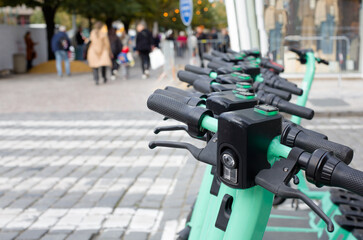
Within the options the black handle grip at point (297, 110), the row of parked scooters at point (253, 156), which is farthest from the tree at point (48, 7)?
the row of parked scooters at point (253, 156)

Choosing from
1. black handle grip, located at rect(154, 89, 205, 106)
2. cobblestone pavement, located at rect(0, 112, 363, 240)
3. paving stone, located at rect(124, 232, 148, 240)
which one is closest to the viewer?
black handle grip, located at rect(154, 89, 205, 106)

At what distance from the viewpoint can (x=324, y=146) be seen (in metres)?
1.19

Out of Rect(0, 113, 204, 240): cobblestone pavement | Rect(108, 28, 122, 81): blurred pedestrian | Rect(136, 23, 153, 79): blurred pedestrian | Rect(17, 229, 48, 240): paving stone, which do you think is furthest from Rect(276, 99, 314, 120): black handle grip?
Rect(108, 28, 122, 81): blurred pedestrian

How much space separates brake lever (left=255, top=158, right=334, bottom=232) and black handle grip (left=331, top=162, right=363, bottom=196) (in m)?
0.08

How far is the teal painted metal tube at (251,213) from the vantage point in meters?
1.22

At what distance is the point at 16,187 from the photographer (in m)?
4.80

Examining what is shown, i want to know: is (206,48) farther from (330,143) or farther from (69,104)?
(330,143)

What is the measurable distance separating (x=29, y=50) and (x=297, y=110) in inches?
793

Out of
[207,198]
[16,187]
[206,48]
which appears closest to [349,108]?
[16,187]

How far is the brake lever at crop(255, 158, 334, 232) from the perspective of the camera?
1.12m

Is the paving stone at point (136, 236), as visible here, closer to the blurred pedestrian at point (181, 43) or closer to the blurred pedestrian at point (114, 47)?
the blurred pedestrian at point (114, 47)

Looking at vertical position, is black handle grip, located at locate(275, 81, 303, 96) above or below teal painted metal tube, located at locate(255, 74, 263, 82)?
below

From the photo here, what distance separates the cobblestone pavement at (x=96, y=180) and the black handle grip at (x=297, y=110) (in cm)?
122

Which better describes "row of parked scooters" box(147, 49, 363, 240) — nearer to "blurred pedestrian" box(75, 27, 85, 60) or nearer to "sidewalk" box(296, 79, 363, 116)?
"sidewalk" box(296, 79, 363, 116)
